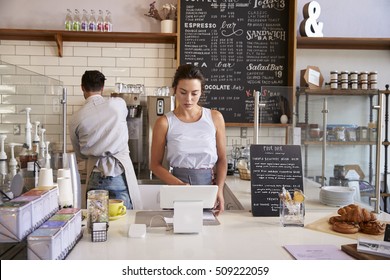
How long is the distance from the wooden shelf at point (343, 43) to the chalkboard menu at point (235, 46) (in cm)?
21

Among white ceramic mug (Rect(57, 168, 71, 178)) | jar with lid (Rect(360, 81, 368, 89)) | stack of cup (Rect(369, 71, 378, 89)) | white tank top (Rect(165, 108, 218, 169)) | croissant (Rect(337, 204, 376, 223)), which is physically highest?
stack of cup (Rect(369, 71, 378, 89))

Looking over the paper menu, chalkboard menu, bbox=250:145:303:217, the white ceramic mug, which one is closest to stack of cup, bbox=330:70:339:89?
chalkboard menu, bbox=250:145:303:217

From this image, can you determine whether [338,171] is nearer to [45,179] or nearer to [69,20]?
[45,179]

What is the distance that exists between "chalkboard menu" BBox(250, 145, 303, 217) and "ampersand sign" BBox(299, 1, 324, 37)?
2321mm

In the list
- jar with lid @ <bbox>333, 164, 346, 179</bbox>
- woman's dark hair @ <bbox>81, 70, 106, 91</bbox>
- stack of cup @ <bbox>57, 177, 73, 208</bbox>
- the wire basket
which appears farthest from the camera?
the wire basket

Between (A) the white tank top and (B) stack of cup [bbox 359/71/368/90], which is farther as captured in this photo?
(B) stack of cup [bbox 359/71/368/90]

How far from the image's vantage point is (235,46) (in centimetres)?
402

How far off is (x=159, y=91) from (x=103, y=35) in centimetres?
76

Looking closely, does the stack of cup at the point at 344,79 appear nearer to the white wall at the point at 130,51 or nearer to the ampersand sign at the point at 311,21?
the white wall at the point at 130,51

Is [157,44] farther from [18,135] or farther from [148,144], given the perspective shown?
[18,135]

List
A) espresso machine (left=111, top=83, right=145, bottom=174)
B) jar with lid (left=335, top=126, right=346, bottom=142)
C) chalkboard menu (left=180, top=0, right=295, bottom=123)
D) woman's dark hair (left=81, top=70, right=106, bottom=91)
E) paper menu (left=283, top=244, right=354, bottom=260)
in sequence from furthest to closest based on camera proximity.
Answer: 1. chalkboard menu (left=180, top=0, right=295, bottom=123)
2. espresso machine (left=111, top=83, right=145, bottom=174)
3. woman's dark hair (left=81, top=70, right=106, bottom=91)
4. jar with lid (left=335, top=126, right=346, bottom=142)
5. paper menu (left=283, top=244, right=354, bottom=260)

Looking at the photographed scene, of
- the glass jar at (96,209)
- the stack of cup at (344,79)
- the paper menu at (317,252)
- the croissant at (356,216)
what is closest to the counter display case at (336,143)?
the croissant at (356,216)

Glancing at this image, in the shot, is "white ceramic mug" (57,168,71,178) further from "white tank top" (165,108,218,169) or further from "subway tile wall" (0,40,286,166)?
"subway tile wall" (0,40,286,166)

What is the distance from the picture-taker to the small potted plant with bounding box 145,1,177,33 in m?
3.86
